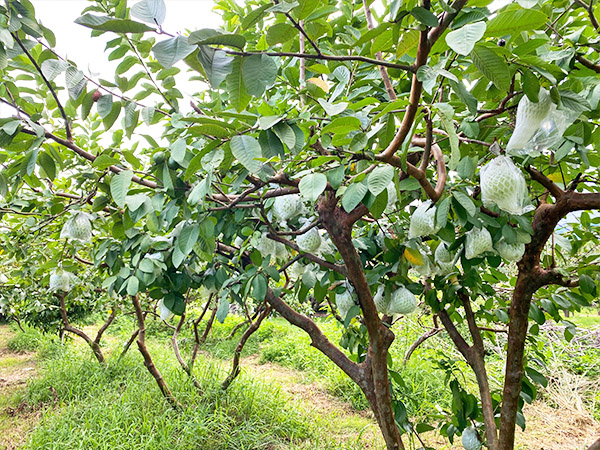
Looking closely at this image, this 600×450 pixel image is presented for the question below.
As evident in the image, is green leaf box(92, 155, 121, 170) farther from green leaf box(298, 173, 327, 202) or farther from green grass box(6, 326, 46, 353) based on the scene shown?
green grass box(6, 326, 46, 353)

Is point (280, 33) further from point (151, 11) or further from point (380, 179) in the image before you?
point (380, 179)

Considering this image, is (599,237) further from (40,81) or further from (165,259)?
(40,81)

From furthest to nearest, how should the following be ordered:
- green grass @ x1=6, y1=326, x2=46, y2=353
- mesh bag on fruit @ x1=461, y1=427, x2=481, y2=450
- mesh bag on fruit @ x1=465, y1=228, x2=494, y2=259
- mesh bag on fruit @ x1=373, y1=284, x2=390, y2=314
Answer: green grass @ x1=6, y1=326, x2=46, y2=353
mesh bag on fruit @ x1=461, y1=427, x2=481, y2=450
mesh bag on fruit @ x1=373, y1=284, x2=390, y2=314
mesh bag on fruit @ x1=465, y1=228, x2=494, y2=259

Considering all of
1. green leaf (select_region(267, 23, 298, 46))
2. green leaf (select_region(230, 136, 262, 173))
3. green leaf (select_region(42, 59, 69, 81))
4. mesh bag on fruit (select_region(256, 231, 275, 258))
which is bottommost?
mesh bag on fruit (select_region(256, 231, 275, 258))

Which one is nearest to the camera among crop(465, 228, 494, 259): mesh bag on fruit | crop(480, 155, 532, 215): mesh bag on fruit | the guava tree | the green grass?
the guava tree

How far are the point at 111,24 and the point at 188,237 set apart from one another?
57 cm

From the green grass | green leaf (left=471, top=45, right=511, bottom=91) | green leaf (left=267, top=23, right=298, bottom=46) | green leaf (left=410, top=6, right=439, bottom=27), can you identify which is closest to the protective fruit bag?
green leaf (left=471, top=45, right=511, bottom=91)

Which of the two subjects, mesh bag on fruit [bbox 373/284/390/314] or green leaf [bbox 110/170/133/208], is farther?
mesh bag on fruit [bbox 373/284/390/314]

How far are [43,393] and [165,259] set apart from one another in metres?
2.69

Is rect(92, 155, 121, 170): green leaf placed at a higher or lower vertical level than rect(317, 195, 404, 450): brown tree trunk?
higher

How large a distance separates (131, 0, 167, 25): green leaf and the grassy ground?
5.74 feet

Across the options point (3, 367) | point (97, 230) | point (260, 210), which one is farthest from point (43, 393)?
point (260, 210)

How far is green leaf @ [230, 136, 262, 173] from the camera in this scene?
1.67 feet

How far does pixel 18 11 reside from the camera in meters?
0.59
